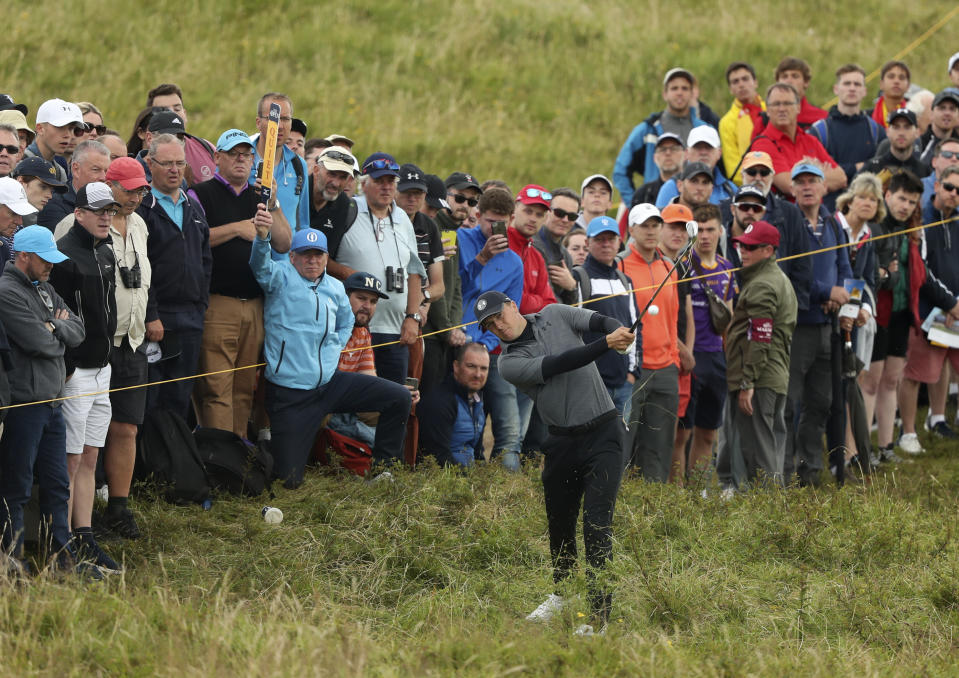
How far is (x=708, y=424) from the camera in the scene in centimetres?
1179

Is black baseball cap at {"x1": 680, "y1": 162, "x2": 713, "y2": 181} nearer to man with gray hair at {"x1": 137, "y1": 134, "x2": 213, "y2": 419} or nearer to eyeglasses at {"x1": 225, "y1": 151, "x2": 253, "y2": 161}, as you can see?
eyeglasses at {"x1": 225, "y1": 151, "x2": 253, "y2": 161}

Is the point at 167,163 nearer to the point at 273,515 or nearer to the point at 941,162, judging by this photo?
the point at 273,515

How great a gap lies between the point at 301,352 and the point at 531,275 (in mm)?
2400

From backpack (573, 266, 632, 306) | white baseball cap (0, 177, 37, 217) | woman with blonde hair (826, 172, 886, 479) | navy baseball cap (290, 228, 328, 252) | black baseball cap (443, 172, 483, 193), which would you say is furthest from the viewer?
woman with blonde hair (826, 172, 886, 479)

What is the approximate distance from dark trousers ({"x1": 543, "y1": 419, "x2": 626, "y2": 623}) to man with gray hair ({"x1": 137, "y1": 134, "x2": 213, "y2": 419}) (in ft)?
10.2

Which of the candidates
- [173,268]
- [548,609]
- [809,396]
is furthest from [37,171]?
[809,396]

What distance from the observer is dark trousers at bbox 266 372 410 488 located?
988 cm

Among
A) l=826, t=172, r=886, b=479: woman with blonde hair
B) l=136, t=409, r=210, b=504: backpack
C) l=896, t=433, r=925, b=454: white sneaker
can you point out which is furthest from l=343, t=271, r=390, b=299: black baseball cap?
l=896, t=433, r=925, b=454: white sneaker

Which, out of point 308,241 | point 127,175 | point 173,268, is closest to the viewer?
Result: point 127,175

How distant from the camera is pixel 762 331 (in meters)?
10.9

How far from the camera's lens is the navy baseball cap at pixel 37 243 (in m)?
7.39

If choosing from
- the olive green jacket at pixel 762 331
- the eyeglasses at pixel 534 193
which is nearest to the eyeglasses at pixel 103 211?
the eyeglasses at pixel 534 193

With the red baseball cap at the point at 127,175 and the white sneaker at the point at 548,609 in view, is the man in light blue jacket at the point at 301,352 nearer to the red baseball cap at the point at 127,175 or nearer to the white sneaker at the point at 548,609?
the red baseball cap at the point at 127,175

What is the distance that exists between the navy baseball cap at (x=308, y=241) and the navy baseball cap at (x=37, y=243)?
2596 mm
